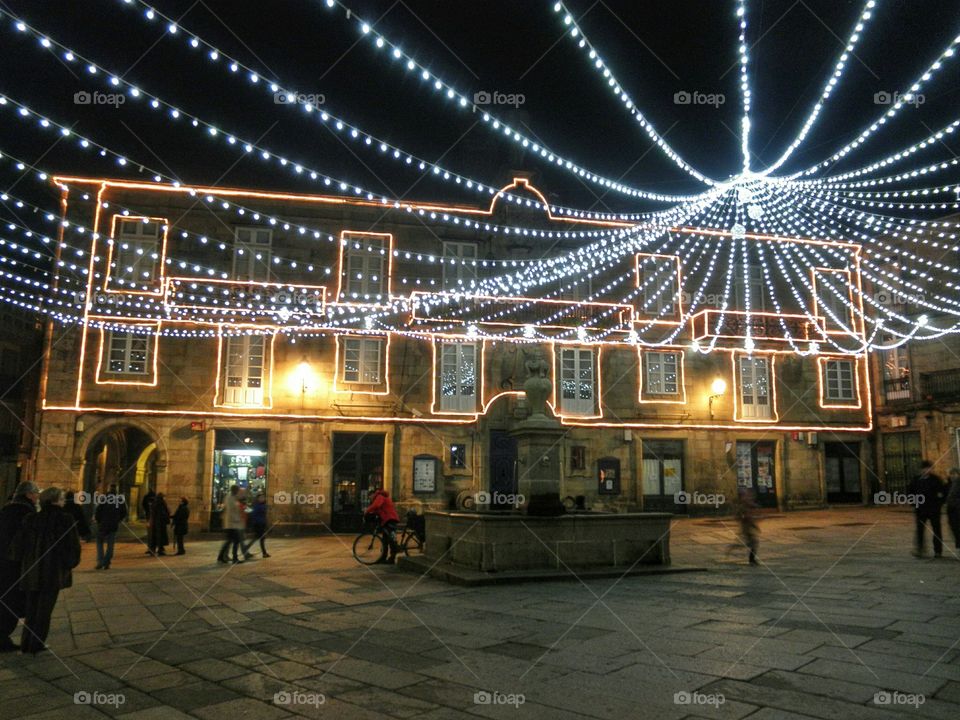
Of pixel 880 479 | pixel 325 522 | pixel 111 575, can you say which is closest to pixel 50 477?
pixel 325 522

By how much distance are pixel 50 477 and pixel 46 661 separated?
16532mm

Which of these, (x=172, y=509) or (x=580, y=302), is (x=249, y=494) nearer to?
(x=172, y=509)

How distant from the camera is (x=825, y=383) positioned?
2748 centimetres

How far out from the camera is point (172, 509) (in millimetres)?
21953

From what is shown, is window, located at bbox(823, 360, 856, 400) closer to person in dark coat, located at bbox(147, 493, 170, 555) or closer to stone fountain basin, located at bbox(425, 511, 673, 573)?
stone fountain basin, located at bbox(425, 511, 673, 573)

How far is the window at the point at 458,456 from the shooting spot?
78.3 ft

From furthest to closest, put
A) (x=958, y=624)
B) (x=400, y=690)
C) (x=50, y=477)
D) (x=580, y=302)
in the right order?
1. (x=580, y=302)
2. (x=50, y=477)
3. (x=958, y=624)
4. (x=400, y=690)

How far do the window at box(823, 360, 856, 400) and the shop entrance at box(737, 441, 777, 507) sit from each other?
3.43 metres

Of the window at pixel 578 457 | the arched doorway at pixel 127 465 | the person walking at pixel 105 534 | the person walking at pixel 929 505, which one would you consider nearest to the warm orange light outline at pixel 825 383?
the window at pixel 578 457

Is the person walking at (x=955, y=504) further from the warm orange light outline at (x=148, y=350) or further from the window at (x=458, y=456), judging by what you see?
the warm orange light outline at (x=148, y=350)
